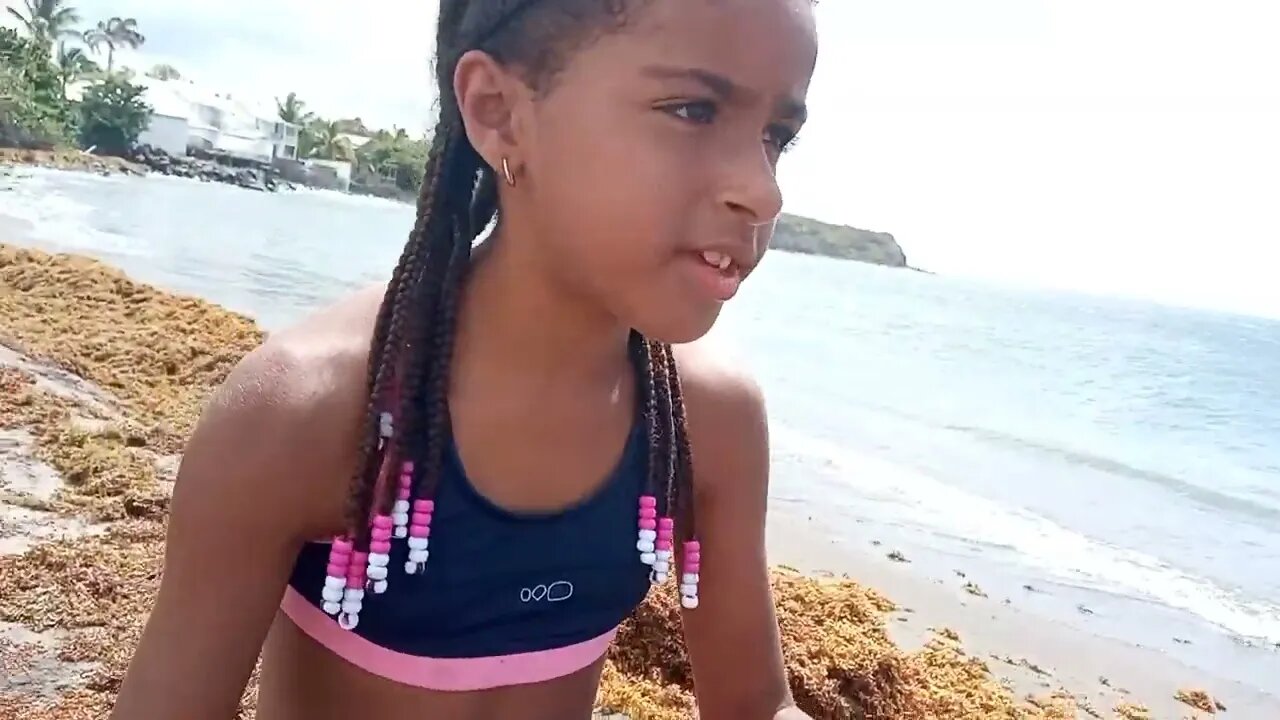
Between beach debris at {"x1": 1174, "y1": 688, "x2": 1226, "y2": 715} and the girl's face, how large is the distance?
4860 millimetres

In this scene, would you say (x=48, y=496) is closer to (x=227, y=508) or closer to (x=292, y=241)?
(x=227, y=508)

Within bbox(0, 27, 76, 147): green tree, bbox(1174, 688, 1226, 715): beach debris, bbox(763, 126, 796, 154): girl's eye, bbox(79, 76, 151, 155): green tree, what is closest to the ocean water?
bbox(1174, 688, 1226, 715): beach debris

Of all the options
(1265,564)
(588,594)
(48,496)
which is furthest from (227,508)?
(1265,564)

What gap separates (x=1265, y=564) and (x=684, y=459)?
848 centimetres

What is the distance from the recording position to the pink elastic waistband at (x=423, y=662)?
1529 mm

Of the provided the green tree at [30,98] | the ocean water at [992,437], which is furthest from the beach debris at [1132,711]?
A: the green tree at [30,98]

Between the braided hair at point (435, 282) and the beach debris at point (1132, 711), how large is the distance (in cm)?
401

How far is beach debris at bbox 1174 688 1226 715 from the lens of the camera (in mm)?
5211

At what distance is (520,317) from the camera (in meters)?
1.50

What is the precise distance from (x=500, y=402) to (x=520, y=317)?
4.6 inches

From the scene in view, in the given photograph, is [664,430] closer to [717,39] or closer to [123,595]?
[717,39]

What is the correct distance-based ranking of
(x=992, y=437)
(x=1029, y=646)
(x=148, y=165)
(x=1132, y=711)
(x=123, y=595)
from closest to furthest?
(x=123, y=595)
(x=1132, y=711)
(x=1029, y=646)
(x=992, y=437)
(x=148, y=165)

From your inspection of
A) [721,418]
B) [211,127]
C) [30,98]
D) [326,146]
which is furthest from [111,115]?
[721,418]

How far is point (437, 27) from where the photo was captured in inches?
60.5
